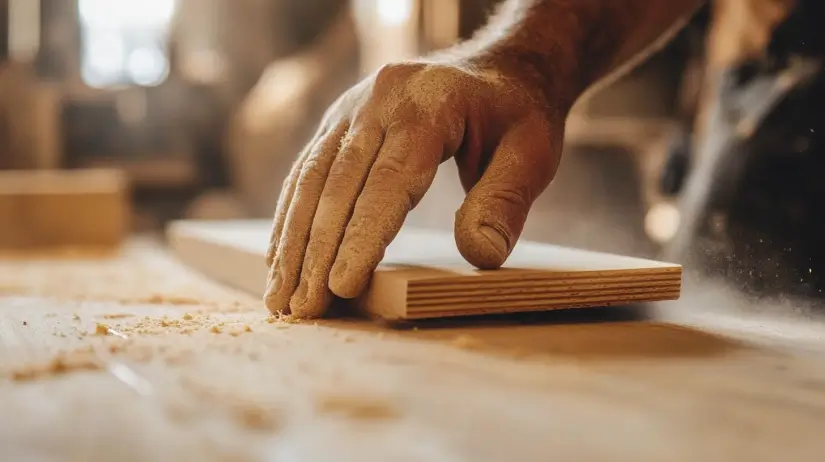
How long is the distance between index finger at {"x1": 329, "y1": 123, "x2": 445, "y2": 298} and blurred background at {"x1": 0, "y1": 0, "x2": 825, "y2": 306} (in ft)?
2.44

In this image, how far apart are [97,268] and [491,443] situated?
202 cm

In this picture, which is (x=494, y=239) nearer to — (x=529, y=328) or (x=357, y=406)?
(x=529, y=328)

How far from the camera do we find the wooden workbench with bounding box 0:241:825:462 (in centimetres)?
69

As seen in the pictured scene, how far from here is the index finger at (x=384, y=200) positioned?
3.81ft

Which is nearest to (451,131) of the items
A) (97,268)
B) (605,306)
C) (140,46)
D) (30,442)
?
(605,306)

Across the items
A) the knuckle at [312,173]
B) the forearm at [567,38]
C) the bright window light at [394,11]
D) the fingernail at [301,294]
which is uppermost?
the bright window light at [394,11]

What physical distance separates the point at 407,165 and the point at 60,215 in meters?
2.45

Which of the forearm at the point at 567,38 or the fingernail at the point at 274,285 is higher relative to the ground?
the forearm at the point at 567,38

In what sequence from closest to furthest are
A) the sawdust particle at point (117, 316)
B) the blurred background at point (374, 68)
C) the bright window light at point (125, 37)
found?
1. the sawdust particle at point (117, 316)
2. the blurred background at point (374, 68)
3. the bright window light at point (125, 37)

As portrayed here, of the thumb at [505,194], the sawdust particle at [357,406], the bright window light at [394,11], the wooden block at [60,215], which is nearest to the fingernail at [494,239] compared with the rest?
the thumb at [505,194]

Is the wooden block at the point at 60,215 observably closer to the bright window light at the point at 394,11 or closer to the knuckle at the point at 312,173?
the bright window light at the point at 394,11

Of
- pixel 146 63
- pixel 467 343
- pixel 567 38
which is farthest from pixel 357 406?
pixel 146 63

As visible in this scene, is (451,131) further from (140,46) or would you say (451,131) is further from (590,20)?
(140,46)

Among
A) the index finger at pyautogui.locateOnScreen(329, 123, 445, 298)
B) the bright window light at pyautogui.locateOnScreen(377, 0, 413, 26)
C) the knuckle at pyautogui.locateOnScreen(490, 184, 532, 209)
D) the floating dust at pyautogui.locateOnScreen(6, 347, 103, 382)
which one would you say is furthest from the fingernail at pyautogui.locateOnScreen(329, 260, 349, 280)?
the bright window light at pyautogui.locateOnScreen(377, 0, 413, 26)
